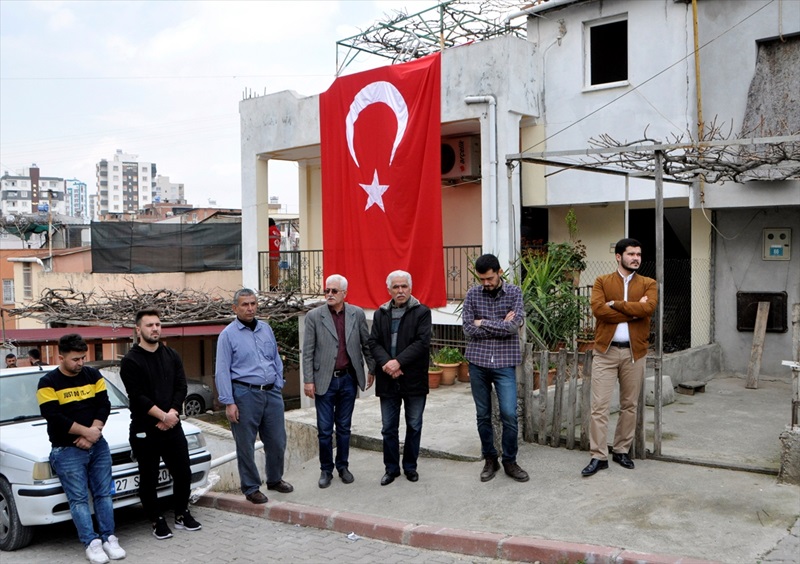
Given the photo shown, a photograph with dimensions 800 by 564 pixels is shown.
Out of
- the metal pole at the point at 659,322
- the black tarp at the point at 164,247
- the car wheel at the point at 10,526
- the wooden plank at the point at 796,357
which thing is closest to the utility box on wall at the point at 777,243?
the metal pole at the point at 659,322

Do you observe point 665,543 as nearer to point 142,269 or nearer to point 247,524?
point 247,524

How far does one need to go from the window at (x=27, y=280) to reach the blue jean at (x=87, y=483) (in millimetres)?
31590

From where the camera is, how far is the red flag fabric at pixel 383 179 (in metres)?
13.3

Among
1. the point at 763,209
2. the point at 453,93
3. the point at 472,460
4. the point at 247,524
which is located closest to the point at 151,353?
the point at 247,524

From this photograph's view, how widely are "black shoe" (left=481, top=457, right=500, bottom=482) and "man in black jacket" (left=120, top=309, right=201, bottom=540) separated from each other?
8.53ft

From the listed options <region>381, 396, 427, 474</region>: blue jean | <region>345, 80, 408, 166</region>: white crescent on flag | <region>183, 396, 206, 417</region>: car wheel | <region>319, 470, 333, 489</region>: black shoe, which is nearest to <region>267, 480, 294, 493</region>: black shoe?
<region>319, 470, 333, 489</region>: black shoe

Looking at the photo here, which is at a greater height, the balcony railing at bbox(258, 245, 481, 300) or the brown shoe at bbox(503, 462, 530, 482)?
the balcony railing at bbox(258, 245, 481, 300)

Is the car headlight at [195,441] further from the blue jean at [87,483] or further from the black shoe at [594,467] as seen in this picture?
the black shoe at [594,467]

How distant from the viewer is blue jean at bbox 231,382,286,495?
6.92m

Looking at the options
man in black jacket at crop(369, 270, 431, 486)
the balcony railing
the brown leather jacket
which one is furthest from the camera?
the balcony railing

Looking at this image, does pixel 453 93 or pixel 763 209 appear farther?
pixel 453 93

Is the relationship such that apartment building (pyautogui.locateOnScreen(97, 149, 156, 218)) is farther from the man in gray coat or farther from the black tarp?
the man in gray coat

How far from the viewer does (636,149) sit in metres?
7.29

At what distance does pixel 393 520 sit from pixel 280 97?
38.2ft
